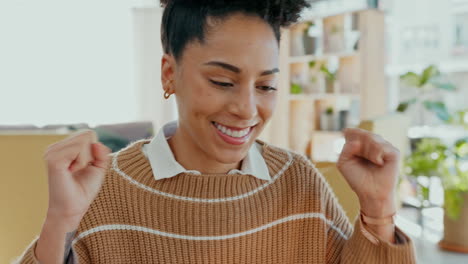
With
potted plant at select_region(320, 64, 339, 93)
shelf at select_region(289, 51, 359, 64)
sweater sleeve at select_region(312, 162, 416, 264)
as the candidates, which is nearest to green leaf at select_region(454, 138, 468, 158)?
shelf at select_region(289, 51, 359, 64)

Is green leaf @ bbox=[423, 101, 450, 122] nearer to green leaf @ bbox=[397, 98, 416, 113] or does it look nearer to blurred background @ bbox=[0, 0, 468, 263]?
blurred background @ bbox=[0, 0, 468, 263]

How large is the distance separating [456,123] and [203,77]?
3421 millimetres

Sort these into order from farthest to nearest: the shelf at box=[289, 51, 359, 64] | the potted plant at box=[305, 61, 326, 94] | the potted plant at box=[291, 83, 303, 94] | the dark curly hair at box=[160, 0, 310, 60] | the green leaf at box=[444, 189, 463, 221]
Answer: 1. the potted plant at box=[291, 83, 303, 94]
2. the potted plant at box=[305, 61, 326, 94]
3. the shelf at box=[289, 51, 359, 64]
4. the green leaf at box=[444, 189, 463, 221]
5. the dark curly hair at box=[160, 0, 310, 60]

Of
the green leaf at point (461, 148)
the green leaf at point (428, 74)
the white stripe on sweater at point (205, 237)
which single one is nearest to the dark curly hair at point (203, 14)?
the white stripe on sweater at point (205, 237)

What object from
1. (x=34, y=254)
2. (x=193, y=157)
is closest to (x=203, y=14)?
(x=193, y=157)

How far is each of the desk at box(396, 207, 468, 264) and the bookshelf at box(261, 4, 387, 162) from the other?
3.35 ft

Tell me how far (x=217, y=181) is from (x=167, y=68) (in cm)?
28

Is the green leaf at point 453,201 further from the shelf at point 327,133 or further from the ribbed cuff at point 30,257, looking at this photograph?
the ribbed cuff at point 30,257

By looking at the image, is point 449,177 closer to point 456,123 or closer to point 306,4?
point 456,123

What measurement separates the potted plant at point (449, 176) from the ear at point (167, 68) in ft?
9.99

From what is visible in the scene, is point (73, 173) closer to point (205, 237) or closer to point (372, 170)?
point (205, 237)

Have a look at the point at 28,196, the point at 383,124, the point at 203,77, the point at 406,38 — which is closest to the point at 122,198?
the point at 203,77

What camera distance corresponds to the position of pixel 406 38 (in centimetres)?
495

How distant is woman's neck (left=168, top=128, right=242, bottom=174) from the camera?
43.4 inches
